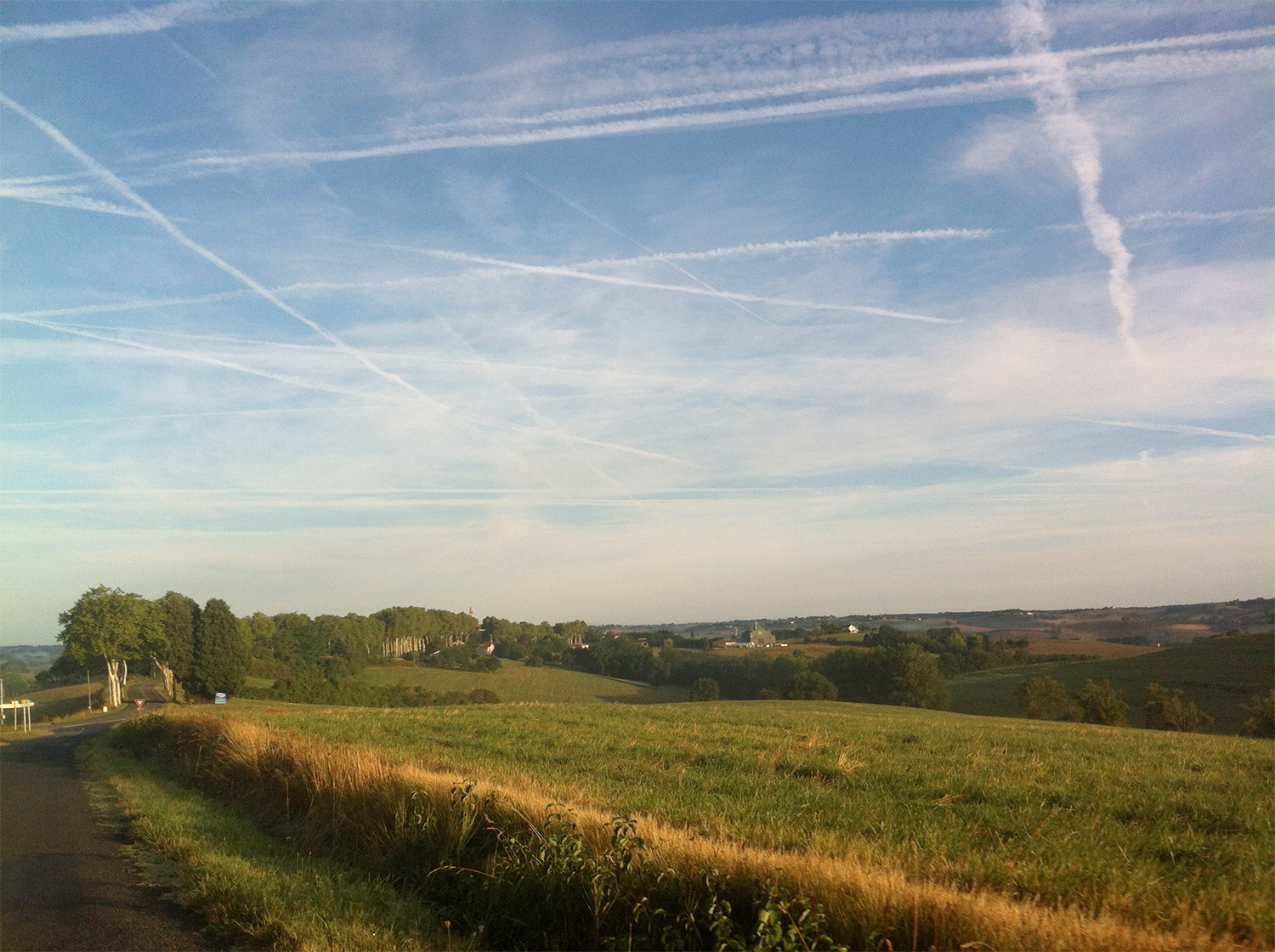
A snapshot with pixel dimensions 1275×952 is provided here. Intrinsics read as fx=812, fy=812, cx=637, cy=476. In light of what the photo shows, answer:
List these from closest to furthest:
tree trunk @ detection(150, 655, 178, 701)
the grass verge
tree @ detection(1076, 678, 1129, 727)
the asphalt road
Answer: the grass verge < the asphalt road < tree @ detection(1076, 678, 1129, 727) < tree trunk @ detection(150, 655, 178, 701)

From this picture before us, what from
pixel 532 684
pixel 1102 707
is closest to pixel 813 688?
pixel 1102 707

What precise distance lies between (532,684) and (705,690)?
23262 mm

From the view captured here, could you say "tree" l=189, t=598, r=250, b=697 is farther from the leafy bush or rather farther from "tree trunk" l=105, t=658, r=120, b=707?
the leafy bush

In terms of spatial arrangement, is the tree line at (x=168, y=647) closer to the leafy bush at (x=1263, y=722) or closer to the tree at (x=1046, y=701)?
the tree at (x=1046, y=701)

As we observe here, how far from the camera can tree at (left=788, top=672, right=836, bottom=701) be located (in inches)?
3374

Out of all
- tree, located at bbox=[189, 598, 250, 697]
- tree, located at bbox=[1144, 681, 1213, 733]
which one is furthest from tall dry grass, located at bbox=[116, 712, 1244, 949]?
tree, located at bbox=[189, 598, 250, 697]

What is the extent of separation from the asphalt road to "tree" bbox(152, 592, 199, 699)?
245ft

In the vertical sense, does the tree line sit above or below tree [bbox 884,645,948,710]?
above

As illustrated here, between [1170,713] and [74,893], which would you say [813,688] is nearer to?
[1170,713]

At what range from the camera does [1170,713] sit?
5297 centimetres

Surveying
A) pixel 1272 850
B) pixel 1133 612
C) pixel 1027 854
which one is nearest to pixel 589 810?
pixel 1027 854

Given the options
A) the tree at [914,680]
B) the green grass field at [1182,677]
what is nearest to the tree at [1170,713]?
the green grass field at [1182,677]

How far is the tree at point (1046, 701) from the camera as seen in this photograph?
59875mm

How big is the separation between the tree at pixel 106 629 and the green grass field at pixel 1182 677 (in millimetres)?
73146
